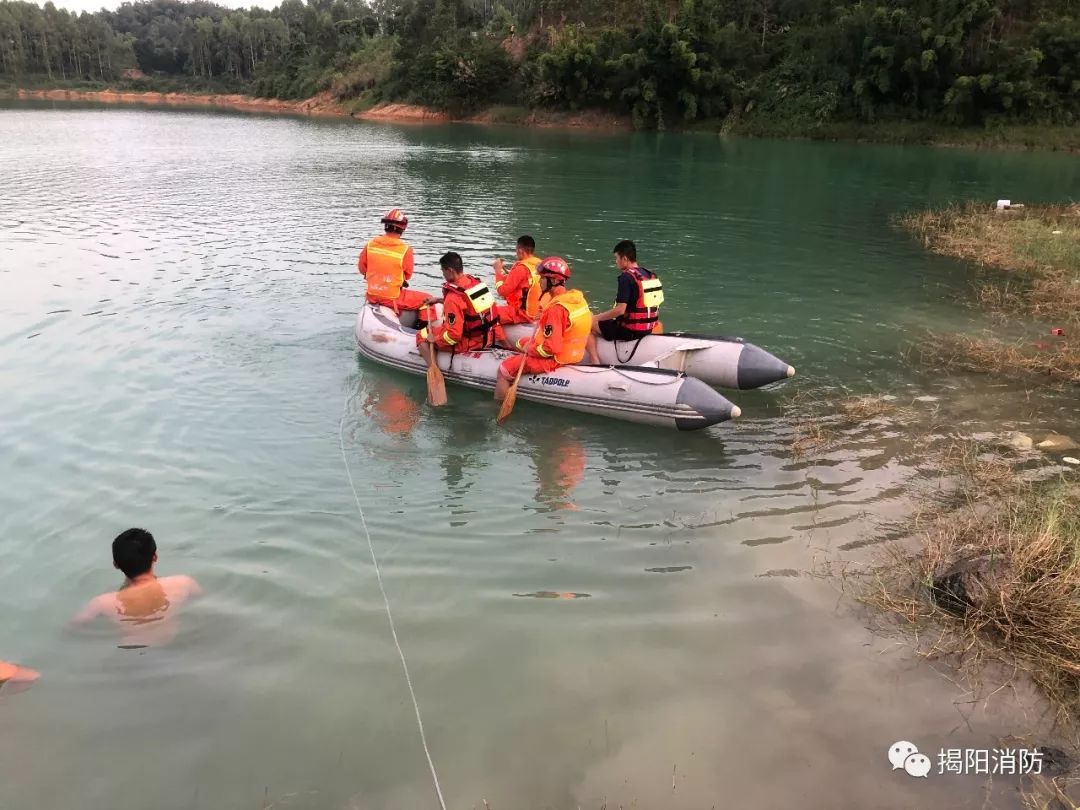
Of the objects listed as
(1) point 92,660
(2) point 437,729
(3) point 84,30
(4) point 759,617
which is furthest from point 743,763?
(3) point 84,30

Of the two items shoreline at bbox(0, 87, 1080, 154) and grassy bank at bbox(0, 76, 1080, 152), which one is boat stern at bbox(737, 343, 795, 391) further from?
grassy bank at bbox(0, 76, 1080, 152)

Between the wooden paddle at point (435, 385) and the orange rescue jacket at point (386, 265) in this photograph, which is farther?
the orange rescue jacket at point (386, 265)

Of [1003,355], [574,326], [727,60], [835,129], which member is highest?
[727,60]

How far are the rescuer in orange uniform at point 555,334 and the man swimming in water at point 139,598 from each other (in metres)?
4.03

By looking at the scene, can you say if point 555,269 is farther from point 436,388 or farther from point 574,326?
point 436,388

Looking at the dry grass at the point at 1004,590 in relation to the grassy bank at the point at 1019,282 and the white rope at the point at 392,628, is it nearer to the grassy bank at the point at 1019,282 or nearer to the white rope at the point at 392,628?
the white rope at the point at 392,628

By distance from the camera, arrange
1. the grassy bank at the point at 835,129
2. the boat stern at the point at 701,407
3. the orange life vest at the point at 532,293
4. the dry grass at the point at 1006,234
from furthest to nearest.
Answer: the grassy bank at the point at 835,129 → the dry grass at the point at 1006,234 → the orange life vest at the point at 532,293 → the boat stern at the point at 701,407

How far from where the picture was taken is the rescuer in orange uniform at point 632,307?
26.9 feet

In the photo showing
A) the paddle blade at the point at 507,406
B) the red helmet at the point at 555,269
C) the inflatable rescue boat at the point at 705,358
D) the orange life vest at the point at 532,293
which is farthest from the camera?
the orange life vest at the point at 532,293

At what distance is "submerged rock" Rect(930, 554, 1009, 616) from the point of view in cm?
442

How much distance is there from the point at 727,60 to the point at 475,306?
44.7 m

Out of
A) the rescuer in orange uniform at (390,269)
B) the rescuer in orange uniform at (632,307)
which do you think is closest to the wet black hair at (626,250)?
the rescuer in orange uniform at (632,307)

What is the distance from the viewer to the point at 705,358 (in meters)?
8.09

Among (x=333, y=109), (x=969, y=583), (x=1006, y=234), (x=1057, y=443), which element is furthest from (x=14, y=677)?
(x=333, y=109)
